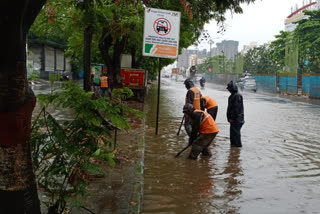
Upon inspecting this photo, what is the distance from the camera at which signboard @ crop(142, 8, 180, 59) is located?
30.4 feet

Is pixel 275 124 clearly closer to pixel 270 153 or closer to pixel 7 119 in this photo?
pixel 270 153

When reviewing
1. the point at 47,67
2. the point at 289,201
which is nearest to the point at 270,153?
the point at 289,201

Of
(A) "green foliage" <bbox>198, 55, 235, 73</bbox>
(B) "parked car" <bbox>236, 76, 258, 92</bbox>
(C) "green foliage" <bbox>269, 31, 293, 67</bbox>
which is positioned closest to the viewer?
(B) "parked car" <bbox>236, 76, 258, 92</bbox>

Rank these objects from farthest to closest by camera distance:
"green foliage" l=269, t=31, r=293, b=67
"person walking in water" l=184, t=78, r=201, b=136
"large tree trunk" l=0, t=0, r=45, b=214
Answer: "green foliage" l=269, t=31, r=293, b=67 < "person walking in water" l=184, t=78, r=201, b=136 < "large tree trunk" l=0, t=0, r=45, b=214

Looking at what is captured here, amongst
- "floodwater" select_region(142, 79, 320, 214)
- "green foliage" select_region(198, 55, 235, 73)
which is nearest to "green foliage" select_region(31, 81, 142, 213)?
"floodwater" select_region(142, 79, 320, 214)

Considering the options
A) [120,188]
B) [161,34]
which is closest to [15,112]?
[120,188]

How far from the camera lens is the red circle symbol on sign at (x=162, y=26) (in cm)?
931

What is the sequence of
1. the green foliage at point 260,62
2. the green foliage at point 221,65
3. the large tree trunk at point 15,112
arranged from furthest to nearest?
the green foliage at point 221,65 → the green foliage at point 260,62 → the large tree trunk at point 15,112

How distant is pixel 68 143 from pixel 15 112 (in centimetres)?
76

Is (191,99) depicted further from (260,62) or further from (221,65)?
(221,65)

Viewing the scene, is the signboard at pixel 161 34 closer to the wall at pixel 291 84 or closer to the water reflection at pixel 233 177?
the water reflection at pixel 233 177

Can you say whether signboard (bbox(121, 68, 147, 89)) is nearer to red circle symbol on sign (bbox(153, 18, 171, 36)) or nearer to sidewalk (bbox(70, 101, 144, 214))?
red circle symbol on sign (bbox(153, 18, 171, 36))

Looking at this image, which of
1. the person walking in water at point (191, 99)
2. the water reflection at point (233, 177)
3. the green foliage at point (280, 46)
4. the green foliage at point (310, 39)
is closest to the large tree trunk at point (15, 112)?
the water reflection at point (233, 177)

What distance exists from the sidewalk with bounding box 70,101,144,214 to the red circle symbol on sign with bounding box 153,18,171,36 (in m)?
3.21
